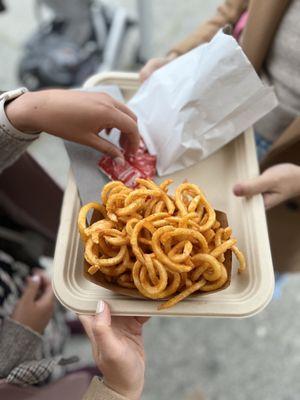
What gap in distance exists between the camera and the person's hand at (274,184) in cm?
75

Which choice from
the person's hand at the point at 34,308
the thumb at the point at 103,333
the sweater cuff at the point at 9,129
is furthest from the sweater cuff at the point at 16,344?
the sweater cuff at the point at 9,129

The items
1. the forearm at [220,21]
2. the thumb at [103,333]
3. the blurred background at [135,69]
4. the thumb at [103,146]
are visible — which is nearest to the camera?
the thumb at [103,333]

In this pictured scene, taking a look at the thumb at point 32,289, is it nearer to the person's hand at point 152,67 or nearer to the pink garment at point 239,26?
the person's hand at point 152,67

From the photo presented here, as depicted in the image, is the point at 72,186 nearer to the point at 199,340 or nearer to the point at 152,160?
the point at 152,160

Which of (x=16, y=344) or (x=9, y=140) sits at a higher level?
(x=9, y=140)

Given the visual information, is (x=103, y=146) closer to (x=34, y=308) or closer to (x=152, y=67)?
(x=152, y=67)

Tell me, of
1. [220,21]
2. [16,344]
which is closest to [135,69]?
[220,21]

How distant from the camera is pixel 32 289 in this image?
0.93 meters

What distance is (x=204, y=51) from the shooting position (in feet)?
2.53

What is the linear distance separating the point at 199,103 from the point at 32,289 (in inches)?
18.7

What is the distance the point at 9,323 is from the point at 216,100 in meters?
0.50

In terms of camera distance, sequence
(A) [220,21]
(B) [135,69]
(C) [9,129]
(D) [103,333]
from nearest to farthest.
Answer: (D) [103,333], (C) [9,129], (A) [220,21], (B) [135,69]

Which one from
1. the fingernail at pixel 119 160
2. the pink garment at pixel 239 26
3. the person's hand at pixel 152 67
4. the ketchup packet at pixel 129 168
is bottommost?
the ketchup packet at pixel 129 168

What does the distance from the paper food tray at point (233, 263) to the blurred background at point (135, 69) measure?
0.89 feet
